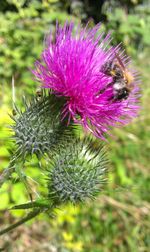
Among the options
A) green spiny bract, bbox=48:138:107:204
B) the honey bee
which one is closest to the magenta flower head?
the honey bee

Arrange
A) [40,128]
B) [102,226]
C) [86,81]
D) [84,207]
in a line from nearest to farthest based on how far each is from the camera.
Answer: [86,81], [40,128], [84,207], [102,226]

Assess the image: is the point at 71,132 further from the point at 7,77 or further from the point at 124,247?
the point at 7,77

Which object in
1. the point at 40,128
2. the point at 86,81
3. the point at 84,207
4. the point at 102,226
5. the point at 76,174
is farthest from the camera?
the point at 102,226

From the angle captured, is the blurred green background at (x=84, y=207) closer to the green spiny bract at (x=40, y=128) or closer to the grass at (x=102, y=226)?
the grass at (x=102, y=226)

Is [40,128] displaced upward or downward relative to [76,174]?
upward

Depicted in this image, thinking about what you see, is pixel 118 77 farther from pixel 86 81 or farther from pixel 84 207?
pixel 84 207

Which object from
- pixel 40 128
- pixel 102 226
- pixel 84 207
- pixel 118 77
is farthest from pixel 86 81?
pixel 102 226
